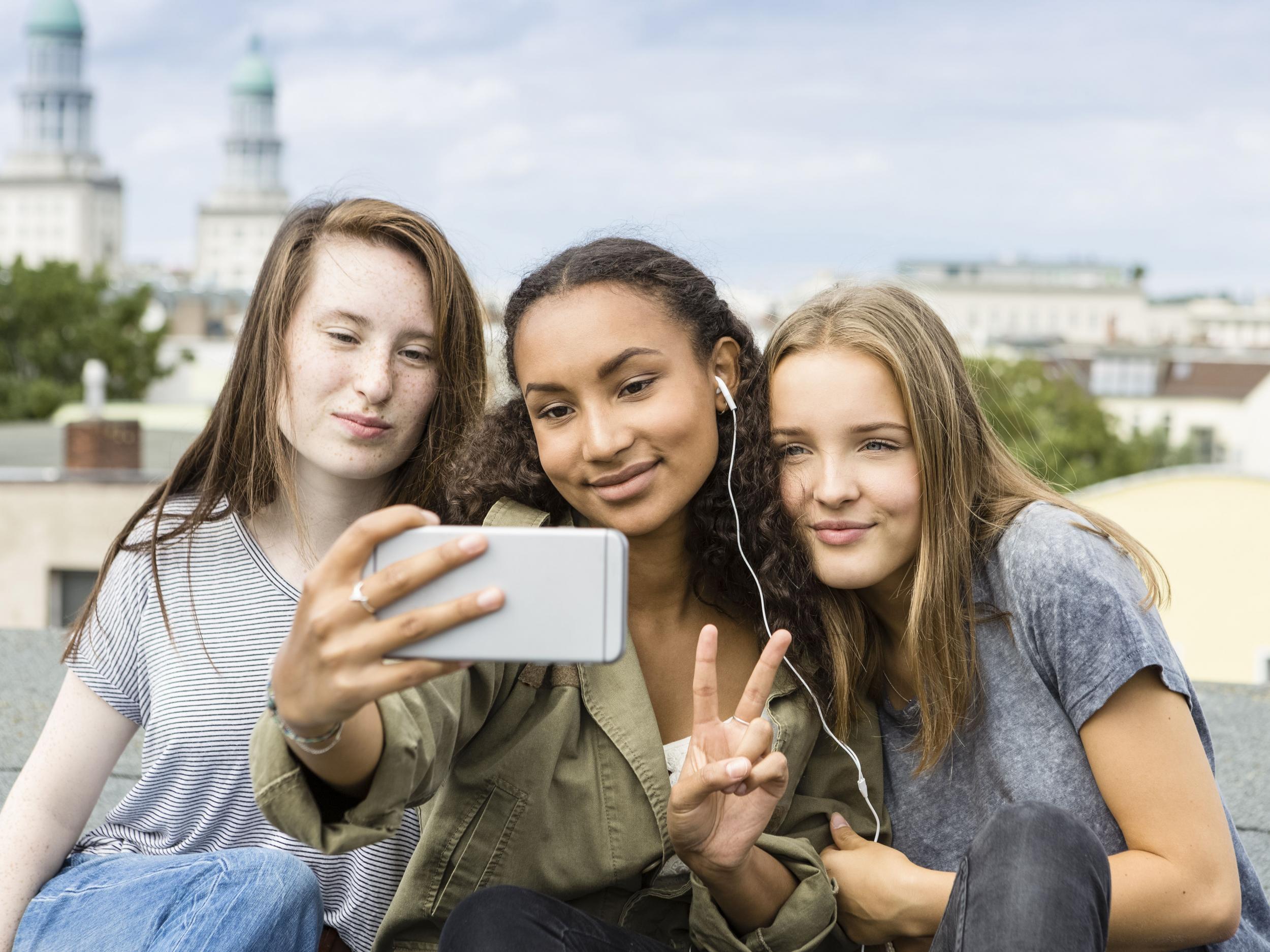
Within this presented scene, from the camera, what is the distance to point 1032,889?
5.84 ft

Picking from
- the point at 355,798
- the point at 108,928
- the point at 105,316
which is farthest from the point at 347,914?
the point at 105,316

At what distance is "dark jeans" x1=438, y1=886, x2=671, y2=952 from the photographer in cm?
191

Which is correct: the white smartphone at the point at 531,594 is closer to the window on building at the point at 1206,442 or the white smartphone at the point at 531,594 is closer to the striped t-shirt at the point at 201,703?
the striped t-shirt at the point at 201,703

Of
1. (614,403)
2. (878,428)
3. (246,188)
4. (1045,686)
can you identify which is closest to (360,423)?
(614,403)

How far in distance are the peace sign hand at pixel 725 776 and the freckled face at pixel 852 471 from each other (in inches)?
12.4

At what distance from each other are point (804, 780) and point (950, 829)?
0.25 metres

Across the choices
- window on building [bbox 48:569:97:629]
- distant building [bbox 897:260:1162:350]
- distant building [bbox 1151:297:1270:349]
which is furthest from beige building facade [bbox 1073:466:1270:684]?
distant building [bbox 1151:297:1270:349]

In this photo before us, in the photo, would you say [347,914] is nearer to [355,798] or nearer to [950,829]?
[355,798]

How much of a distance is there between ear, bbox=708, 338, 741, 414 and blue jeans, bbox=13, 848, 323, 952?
3.29 feet

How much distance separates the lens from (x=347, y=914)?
2436mm

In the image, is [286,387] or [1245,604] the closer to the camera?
[286,387]

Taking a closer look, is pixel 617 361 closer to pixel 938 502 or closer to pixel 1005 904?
pixel 938 502

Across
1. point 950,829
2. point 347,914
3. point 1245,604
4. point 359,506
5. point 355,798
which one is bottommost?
point 1245,604

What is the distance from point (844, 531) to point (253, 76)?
147m
